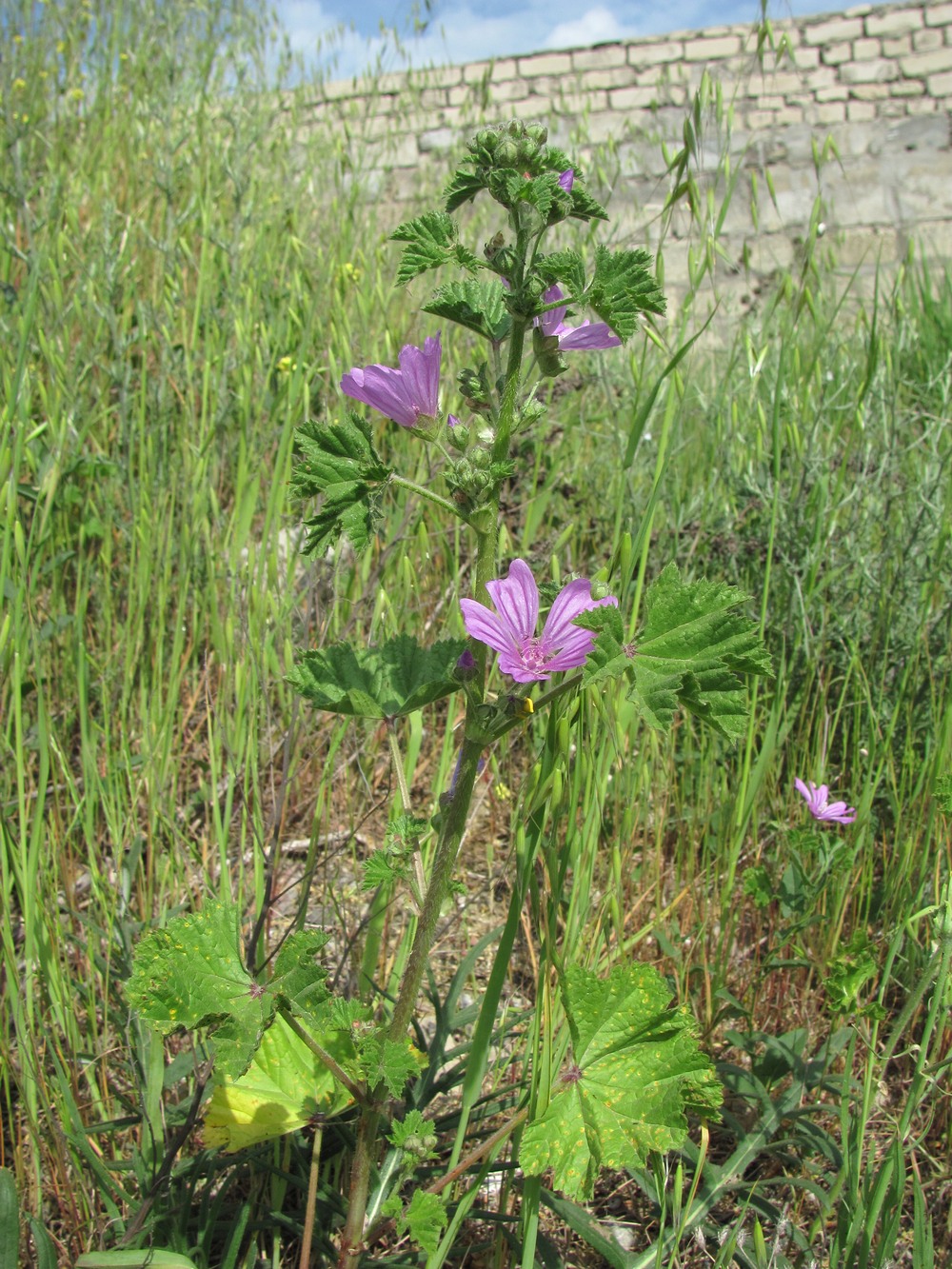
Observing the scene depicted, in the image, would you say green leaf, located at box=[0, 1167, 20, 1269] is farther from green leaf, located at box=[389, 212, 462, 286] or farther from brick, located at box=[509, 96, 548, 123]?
brick, located at box=[509, 96, 548, 123]

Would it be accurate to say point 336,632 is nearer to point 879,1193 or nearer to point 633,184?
point 879,1193

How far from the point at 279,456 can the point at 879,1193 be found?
1.66m

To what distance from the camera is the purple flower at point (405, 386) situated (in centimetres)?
92

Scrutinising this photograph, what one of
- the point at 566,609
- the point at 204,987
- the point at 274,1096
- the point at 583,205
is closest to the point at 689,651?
the point at 566,609

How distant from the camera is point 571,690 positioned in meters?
0.94

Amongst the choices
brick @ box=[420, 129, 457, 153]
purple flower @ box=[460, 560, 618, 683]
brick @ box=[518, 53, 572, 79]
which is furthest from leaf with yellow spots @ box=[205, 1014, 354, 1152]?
brick @ box=[518, 53, 572, 79]

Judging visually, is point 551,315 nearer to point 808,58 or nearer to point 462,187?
point 462,187

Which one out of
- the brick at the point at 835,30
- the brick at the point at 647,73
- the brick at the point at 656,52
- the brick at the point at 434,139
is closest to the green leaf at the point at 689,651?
the brick at the point at 434,139

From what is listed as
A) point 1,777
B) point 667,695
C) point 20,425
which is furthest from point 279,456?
point 667,695

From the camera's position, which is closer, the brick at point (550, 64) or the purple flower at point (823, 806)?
the purple flower at point (823, 806)

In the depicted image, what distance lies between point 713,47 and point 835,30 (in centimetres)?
111

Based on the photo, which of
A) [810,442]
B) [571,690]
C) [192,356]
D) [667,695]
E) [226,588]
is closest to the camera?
[667,695]

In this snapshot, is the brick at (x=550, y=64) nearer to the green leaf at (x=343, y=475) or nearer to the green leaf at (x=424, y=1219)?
the green leaf at (x=343, y=475)

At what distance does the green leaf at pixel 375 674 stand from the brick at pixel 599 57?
A: 9342 mm
